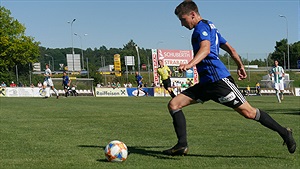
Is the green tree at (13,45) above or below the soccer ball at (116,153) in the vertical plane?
above

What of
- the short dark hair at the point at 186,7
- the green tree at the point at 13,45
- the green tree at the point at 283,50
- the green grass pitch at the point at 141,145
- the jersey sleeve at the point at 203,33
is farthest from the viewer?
Result: the green tree at the point at 283,50

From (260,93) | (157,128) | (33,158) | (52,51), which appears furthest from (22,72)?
(52,51)

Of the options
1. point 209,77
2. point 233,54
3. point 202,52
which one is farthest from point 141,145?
point 202,52

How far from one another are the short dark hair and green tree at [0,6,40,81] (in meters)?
60.8

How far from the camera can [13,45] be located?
69.8 meters

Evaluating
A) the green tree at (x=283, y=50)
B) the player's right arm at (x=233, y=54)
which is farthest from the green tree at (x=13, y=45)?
the player's right arm at (x=233, y=54)

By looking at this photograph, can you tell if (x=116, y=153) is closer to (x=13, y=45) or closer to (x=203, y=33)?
(x=203, y=33)

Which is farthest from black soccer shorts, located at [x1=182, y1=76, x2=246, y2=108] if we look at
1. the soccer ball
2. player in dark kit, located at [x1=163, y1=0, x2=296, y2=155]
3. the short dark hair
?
the soccer ball

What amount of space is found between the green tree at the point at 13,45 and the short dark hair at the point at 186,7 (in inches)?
2392

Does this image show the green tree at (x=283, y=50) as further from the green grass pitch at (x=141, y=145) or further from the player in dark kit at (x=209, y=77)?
the player in dark kit at (x=209, y=77)

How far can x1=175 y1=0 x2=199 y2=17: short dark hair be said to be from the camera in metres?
6.65

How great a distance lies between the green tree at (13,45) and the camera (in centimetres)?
6888

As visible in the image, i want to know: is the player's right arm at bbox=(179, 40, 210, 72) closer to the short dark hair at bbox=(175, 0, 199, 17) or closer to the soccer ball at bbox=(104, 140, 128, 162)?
the short dark hair at bbox=(175, 0, 199, 17)

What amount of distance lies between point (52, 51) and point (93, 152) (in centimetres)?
A: 17267
